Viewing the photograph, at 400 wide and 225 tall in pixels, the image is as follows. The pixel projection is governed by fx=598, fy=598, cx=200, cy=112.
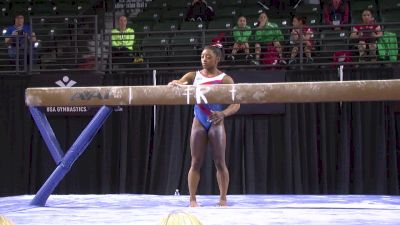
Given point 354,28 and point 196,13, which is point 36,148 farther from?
point 354,28

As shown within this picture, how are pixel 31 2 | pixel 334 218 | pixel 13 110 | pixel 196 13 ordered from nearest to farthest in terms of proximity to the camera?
pixel 334 218
pixel 13 110
pixel 196 13
pixel 31 2

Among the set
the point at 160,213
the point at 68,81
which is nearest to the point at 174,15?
the point at 68,81

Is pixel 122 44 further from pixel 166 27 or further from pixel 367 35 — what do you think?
pixel 367 35

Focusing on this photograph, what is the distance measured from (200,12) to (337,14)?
2449mm

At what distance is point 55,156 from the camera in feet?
16.4

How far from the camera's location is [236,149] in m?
9.05

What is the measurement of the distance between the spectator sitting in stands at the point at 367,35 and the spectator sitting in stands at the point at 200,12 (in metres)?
2.67

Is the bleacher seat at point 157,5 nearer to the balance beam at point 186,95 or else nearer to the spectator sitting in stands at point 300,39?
the spectator sitting in stands at point 300,39

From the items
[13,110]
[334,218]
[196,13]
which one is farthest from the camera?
[196,13]

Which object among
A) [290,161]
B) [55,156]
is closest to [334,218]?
[55,156]

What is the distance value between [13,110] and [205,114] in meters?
5.21

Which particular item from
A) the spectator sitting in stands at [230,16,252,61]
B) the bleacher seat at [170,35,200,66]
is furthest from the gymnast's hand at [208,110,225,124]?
the bleacher seat at [170,35,200,66]

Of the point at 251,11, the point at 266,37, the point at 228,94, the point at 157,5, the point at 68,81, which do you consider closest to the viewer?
the point at 228,94

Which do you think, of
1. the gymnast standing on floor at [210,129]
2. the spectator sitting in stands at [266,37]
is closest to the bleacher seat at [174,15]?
the spectator sitting in stands at [266,37]
